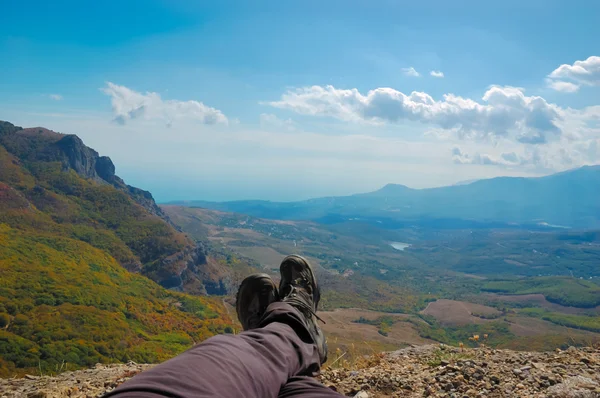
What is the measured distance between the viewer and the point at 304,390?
2.62 m

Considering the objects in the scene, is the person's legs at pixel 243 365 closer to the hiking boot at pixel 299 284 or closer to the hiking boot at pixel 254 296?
the hiking boot at pixel 299 284

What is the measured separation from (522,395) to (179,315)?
76.8 metres

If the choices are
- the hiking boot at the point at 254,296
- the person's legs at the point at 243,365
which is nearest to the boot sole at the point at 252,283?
the hiking boot at the point at 254,296

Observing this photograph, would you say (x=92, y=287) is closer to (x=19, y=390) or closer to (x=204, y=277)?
(x=204, y=277)

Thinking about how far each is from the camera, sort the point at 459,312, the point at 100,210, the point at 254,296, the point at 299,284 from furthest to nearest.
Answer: the point at 459,312 < the point at 100,210 < the point at 299,284 < the point at 254,296

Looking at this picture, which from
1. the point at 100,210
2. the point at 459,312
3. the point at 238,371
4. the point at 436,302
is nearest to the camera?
the point at 238,371

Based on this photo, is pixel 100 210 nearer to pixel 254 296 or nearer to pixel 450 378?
pixel 254 296

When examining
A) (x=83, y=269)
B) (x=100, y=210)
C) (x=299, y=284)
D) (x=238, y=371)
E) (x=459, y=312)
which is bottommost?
(x=459, y=312)

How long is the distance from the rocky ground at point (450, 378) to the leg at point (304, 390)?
3.93ft

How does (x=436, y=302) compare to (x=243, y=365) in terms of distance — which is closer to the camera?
(x=243, y=365)

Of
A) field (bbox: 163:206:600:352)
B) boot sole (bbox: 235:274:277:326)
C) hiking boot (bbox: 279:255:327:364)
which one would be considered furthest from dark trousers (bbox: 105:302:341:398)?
field (bbox: 163:206:600:352)

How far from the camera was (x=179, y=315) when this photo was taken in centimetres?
7244

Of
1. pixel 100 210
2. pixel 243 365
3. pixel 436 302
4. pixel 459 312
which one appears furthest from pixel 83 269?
pixel 436 302

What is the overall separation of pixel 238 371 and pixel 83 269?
3241 inches
